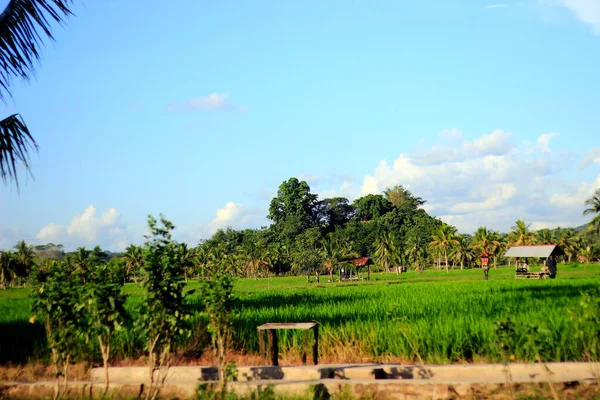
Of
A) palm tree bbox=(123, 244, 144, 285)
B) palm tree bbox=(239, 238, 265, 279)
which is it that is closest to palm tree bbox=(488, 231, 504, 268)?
palm tree bbox=(239, 238, 265, 279)

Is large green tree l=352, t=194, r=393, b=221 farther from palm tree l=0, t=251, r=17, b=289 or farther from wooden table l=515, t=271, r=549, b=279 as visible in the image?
wooden table l=515, t=271, r=549, b=279

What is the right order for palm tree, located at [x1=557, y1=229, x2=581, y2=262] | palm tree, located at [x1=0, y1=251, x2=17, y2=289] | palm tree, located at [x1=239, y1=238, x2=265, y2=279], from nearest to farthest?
palm tree, located at [x1=0, y1=251, x2=17, y2=289] < palm tree, located at [x1=239, y1=238, x2=265, y2=279] < palm tree, located at [x1=557, y1=229, x2=581, y2=262]

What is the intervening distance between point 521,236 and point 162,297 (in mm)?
72518

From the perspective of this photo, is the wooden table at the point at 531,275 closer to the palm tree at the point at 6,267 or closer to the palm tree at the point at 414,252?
the palm tree at the point at 414,252

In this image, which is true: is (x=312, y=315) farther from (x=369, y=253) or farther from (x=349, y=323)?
(x=369, y=253)

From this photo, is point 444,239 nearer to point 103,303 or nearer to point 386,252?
point 386,252

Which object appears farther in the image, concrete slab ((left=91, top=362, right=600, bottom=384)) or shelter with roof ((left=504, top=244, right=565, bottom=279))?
shelter with roof ((left=504, top=244, right=565, bottom=279))

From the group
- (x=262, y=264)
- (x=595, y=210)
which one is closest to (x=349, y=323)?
(x=595, y=210)

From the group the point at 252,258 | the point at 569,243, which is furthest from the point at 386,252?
the point at 569,243

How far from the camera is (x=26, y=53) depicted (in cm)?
792

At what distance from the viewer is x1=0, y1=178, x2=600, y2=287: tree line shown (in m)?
72.8

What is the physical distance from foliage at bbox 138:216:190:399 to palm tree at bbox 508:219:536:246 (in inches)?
2793

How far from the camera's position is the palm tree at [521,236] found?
2822 inches

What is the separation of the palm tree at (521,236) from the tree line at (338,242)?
126mm
